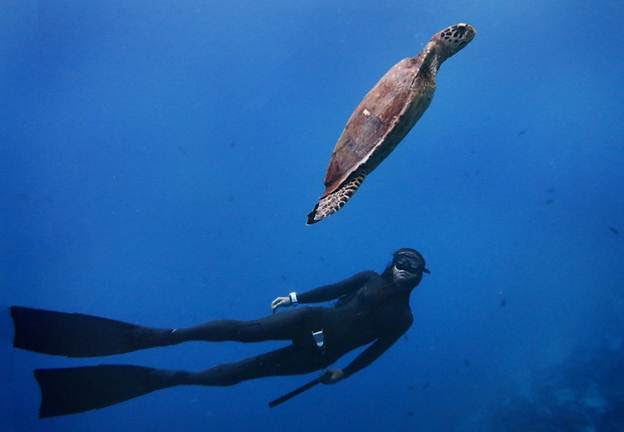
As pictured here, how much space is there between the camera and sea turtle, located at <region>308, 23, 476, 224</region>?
325 cm

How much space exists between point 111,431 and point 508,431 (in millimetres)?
17646

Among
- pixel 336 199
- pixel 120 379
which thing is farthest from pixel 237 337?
pixel 336 199

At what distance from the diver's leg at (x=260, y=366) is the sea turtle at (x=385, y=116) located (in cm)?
286

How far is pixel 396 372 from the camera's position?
73.7 feet

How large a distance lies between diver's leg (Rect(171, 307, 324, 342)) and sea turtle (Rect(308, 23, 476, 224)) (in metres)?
2.19

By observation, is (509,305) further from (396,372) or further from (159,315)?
(159,315)

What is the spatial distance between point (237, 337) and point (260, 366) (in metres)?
0.65

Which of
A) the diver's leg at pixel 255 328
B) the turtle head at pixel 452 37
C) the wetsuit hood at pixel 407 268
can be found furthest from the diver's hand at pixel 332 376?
the turtle head at pixel 452 37

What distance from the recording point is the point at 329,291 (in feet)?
18.1

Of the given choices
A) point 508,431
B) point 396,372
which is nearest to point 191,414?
point 396,372

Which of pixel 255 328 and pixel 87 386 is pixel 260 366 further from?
pixel 87 386

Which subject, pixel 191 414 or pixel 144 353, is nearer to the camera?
pixel 144 353

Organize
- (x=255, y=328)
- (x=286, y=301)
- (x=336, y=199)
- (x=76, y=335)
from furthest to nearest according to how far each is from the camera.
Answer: (x=286, y=301)
(x=255, y=328)
(x=76, y=335)
(x=336, y=199)

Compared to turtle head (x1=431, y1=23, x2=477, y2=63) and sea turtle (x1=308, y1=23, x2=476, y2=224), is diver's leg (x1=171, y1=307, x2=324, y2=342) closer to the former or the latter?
sea turtle (x1=308, y1=23, x2=476, y2=224)
